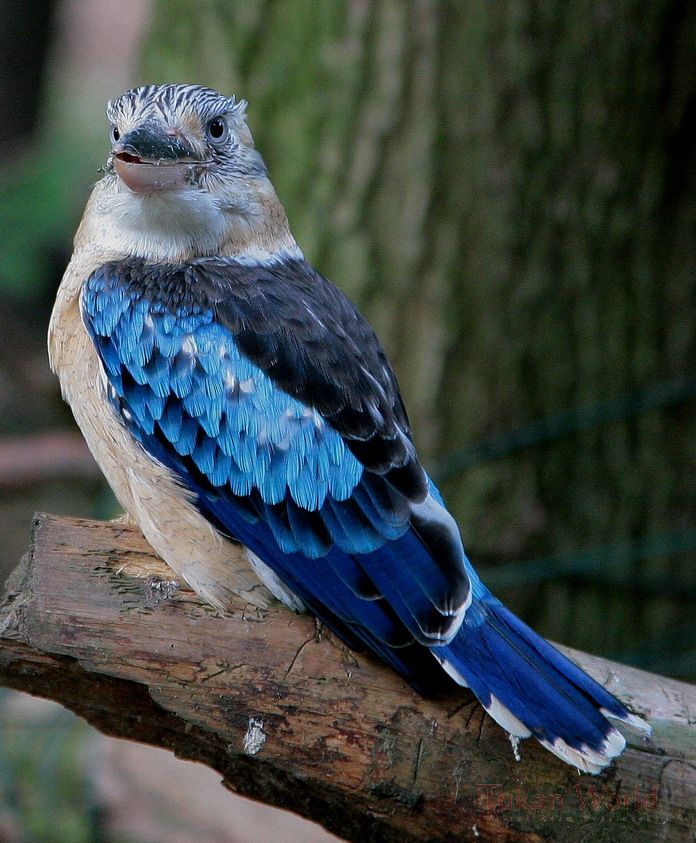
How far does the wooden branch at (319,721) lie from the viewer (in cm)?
328

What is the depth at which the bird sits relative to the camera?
328cm

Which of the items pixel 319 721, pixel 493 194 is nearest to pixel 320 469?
pixel 319 721

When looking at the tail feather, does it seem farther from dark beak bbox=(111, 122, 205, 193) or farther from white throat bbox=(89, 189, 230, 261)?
dark beak bbox=(111, 122, 205, 193)

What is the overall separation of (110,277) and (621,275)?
3073 mm

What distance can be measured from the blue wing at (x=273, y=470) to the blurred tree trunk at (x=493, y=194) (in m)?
2.02

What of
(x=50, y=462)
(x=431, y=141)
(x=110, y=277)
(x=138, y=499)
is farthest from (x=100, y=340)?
(x=50, y=462)

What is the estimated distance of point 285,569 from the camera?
3.45m

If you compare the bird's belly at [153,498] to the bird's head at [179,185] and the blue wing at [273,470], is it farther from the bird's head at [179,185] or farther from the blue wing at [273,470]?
the bird's head at [179,185]

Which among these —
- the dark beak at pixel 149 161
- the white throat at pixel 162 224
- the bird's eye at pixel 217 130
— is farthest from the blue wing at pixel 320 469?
the bird's eye at pixel 217 130

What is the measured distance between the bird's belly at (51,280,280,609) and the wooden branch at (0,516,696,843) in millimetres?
138

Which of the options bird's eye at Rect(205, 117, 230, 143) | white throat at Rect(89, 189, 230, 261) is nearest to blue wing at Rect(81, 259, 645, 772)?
white throat at Rect(89, 189, 230, 261)

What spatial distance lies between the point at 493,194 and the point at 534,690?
3039 mm

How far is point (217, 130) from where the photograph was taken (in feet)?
13.9

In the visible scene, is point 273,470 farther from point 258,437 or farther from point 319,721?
point 319,721
